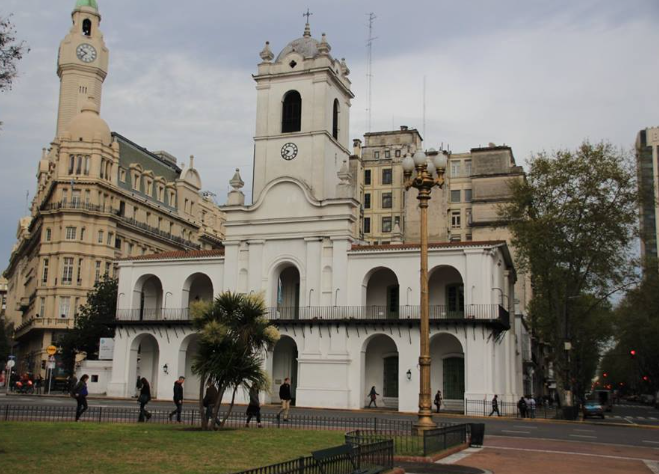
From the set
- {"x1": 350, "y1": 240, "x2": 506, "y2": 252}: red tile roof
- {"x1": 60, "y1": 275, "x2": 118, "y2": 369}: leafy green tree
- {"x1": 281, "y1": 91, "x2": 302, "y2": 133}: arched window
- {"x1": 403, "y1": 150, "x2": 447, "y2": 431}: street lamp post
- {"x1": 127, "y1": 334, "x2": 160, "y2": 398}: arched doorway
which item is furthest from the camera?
{"x1": 60, "y1": 275, "x2": 118, "y2": 369}: leafy green tree

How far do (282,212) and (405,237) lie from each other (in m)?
31.5

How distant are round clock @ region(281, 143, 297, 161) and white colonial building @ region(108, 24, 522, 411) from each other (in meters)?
0.08

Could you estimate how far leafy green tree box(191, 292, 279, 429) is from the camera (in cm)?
2250

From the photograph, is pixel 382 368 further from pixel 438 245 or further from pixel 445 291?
pixel 438 245

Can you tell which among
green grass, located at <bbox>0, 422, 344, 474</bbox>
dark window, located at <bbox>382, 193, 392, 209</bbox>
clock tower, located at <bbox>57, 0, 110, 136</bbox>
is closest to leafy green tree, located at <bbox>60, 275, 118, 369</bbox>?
clock tower, located at <bbox>57, 0, 110, 136</bbox>

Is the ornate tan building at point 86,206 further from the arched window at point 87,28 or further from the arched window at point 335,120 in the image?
the arched window at point 335,120

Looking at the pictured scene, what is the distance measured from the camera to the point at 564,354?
4291cm

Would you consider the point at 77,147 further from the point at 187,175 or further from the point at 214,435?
the point at 214,435

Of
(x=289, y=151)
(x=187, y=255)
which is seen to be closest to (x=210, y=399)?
(x=187, y=255)

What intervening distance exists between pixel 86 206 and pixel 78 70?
19485 millimetres

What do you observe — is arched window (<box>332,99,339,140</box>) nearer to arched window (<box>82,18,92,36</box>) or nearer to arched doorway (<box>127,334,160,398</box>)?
arched doorway (<box>127,334,160,398</box>)

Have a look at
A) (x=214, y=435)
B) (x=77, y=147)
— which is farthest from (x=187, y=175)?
(x=214, y=435)

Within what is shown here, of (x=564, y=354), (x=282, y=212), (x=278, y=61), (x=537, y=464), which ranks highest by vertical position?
(x=278, y=61)

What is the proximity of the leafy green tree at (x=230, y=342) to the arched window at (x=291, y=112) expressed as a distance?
28.2 metres
